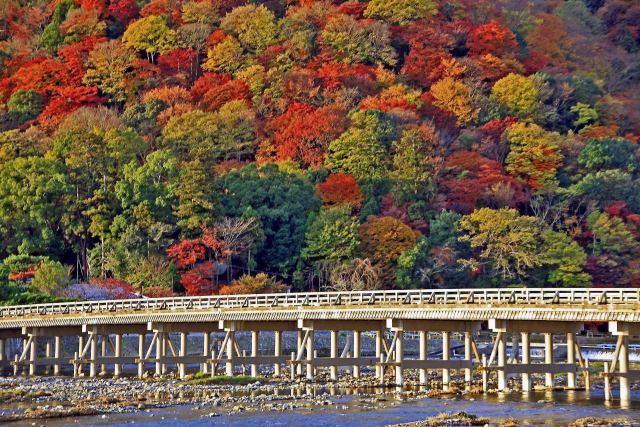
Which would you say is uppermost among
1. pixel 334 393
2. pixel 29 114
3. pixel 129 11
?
pixel 129 11

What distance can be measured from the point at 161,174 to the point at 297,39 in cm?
3351

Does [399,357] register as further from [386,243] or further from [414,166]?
[414,166]

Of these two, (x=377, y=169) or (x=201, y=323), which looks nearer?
(x=201, y=323)

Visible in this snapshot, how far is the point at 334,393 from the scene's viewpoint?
53312 mm

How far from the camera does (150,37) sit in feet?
421

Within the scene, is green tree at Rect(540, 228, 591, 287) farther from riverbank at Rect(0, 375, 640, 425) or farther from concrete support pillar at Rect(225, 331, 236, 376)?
concrete support pillar at Rect(225, 331, 236, 376)

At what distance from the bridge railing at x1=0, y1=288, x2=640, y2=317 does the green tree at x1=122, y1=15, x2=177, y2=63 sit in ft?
193

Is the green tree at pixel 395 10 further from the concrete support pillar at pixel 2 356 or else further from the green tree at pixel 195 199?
the concrete support pillar at pixel 2 356

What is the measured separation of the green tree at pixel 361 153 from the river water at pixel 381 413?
5063 centimetres

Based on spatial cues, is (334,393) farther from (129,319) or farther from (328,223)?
(328,223)

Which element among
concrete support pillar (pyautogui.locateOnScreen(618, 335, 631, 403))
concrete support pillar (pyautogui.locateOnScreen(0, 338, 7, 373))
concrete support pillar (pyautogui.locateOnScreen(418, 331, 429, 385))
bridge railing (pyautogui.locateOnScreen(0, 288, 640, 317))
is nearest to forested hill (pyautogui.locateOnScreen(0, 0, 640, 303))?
concrete support pillar (pyautogui.locateOnScreen(0, 338, 7, 373))

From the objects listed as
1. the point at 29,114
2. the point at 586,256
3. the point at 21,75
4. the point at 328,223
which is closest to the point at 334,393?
the point at 328,223

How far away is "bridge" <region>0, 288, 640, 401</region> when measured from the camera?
156 ft

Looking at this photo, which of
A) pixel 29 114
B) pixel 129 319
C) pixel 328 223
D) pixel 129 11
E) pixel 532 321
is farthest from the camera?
pixel 129 11
